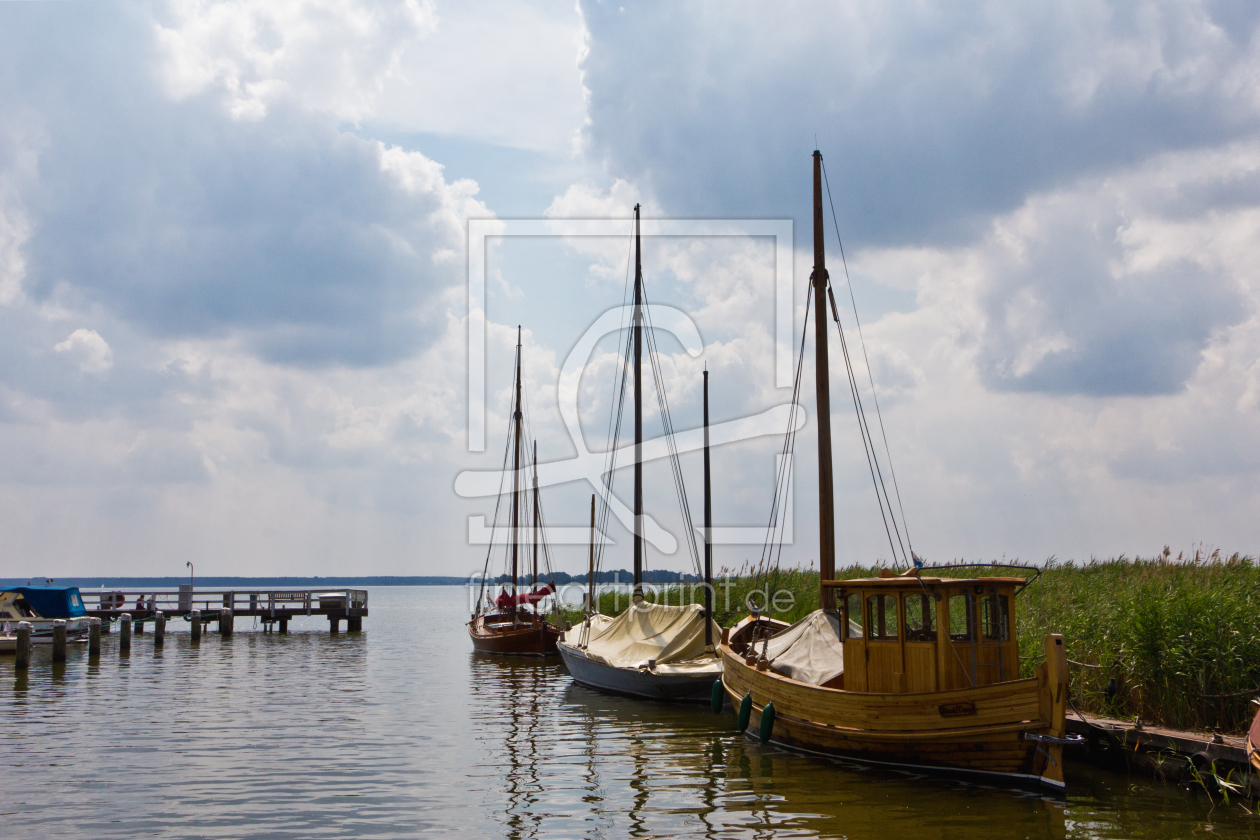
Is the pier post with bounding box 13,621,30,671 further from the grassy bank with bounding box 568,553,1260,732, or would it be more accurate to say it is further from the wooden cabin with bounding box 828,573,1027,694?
the grassy bank with bounding box 568,553,1260,732

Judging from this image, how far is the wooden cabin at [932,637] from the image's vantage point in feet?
53.4

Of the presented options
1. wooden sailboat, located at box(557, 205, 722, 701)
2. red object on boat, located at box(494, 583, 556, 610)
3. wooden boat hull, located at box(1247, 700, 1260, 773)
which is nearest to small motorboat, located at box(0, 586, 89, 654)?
red object on boat, located at box(494, 583, 556, 610)

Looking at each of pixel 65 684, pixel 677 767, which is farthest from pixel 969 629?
pixel 65 684

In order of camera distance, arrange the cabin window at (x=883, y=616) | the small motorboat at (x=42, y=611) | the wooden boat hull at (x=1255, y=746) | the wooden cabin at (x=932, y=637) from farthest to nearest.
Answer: the small motorboat at (x=42, y=611), the cabin window at (x=883, y=616), the wooden cabin at (x=932, y=637), the wooden boat hull at (x=1255, y=746)

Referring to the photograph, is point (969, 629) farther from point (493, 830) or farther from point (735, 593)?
point (735, 593)

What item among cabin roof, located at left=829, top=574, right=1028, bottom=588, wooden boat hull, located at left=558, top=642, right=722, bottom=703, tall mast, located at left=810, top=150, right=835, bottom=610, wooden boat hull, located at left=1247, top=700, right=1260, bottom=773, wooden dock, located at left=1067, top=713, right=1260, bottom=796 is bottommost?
wooden boat hull, located at left=558, top=642, right=722, bottom=703

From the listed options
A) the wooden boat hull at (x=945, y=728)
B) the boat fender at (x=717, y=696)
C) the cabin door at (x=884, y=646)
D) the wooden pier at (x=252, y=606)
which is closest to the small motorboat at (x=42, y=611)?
the wooden pier at (x=252, y=606)

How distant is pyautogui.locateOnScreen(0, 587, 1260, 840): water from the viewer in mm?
13859

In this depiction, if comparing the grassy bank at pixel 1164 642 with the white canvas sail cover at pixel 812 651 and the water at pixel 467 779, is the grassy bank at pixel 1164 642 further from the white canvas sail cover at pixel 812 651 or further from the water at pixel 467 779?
the white canvas sail cover at pixel 812 651

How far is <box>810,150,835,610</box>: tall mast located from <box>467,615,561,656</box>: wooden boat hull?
2242cm

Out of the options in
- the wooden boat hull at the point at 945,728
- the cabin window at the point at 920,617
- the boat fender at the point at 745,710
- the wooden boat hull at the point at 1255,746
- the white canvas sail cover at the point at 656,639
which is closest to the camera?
the wooden boat hull at the point at 1255,746

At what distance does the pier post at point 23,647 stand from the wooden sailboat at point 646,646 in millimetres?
21416

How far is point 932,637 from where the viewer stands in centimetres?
1658

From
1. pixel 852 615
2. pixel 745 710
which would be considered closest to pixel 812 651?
pixel 852 615
